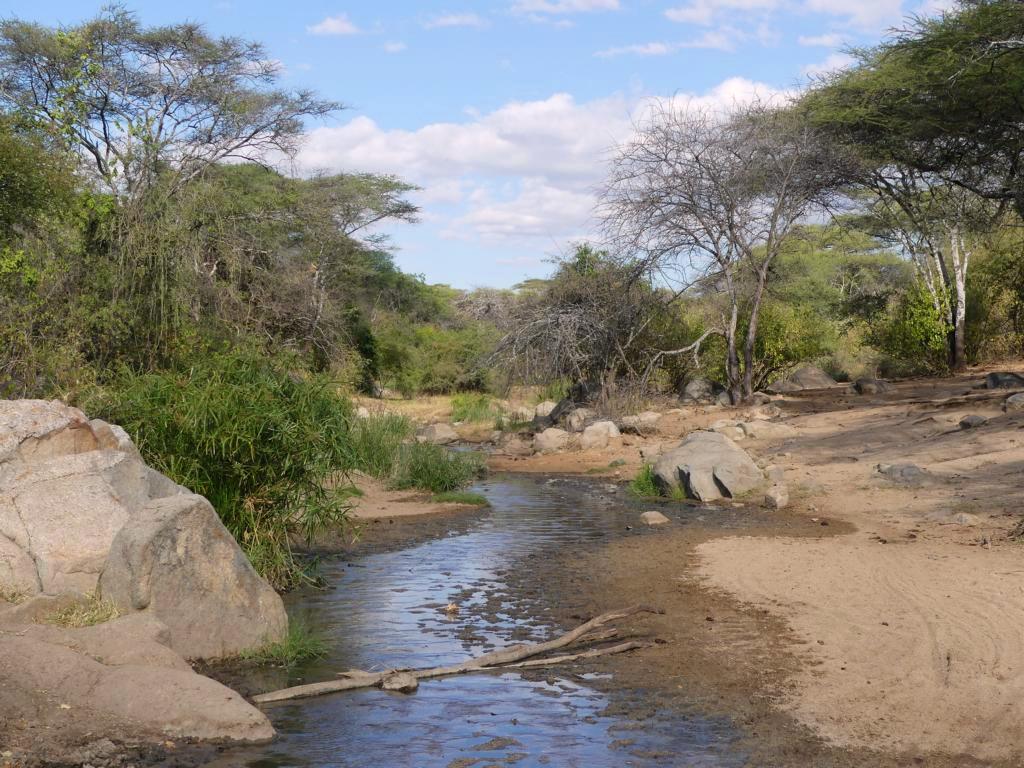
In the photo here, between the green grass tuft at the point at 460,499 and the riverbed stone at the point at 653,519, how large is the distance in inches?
102

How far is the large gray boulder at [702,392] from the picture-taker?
22.0 meters

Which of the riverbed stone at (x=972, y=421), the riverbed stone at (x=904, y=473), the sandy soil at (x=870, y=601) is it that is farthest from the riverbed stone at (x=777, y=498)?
the riverbed stone at (x=972, y=421)

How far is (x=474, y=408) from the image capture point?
26.7 metres

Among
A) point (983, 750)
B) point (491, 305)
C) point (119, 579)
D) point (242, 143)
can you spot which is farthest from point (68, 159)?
point (491, 305)

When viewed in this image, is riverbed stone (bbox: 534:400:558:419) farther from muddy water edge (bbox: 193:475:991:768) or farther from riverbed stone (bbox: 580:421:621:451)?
muddy water edge (bbox: 193:475:991:768)

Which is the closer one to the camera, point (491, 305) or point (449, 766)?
point (449, 766)

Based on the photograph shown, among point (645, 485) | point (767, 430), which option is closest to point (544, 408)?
point (767, 430)

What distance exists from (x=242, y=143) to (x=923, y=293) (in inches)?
604

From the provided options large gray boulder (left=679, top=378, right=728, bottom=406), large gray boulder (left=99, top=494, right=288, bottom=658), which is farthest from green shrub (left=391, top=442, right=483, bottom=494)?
large gray boulder (left=99, top=494, right=288, bottom=658)

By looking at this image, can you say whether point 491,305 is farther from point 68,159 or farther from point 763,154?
point 68,159

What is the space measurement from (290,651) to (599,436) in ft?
44.1

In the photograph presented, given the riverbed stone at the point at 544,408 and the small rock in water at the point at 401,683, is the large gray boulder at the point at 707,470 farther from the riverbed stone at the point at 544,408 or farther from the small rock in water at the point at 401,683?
the riverbed stone at the point at 544,408

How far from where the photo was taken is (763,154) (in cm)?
2019

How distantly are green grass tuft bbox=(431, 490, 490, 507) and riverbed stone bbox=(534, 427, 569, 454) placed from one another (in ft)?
18.3
